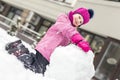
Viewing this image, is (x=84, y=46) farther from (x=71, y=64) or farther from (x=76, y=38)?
(x=71, y=64)

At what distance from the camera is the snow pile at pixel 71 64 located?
10.7 ft

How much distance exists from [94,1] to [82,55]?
1158 centimetres

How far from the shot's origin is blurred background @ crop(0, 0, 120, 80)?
12289mm

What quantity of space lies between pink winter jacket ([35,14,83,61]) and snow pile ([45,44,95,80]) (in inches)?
15.7

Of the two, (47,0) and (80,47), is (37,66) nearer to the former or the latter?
(80,47)

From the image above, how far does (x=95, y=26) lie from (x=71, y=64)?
11.1 meters

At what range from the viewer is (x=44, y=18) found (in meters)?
19.8

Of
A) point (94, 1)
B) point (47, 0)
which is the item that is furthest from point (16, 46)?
point (47, 0)

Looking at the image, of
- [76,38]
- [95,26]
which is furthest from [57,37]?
[95,26]

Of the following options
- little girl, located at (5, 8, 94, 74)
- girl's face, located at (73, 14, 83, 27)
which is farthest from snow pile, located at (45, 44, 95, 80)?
girl's face, located at (73, 14, 83, 27)

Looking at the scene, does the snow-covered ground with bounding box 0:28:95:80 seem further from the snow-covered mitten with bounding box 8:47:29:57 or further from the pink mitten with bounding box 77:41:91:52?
the snow-covered mitten with bounding box 8:47:29:57

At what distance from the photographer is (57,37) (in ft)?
13.2

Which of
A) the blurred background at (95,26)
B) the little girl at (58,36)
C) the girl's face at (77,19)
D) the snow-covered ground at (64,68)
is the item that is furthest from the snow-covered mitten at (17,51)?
the blurred background at (95,26)

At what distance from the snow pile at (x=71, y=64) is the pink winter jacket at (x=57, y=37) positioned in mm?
399
